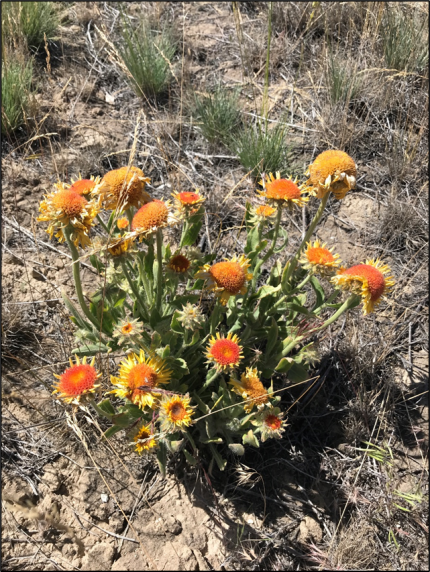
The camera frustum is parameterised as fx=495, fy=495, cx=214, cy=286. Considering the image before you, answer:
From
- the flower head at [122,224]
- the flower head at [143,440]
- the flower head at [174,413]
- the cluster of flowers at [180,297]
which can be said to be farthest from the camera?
the flower head at [122,224]

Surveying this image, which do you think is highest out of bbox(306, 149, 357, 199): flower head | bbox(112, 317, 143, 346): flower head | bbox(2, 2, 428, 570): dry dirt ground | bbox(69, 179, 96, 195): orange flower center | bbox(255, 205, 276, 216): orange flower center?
bbox(306, 149, 357, 199): flower head

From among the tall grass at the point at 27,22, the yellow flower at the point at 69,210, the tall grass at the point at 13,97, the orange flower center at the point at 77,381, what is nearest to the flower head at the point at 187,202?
the yellow flower at the point at 69,210

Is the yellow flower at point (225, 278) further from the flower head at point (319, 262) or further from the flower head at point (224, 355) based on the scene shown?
the flower head at point (319, 262)

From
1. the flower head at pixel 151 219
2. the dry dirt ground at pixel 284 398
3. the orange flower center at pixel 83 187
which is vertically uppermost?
the orange flower center at pixel 83 187

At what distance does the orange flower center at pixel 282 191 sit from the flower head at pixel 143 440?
1.16 metres

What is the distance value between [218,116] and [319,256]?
6.85 feet

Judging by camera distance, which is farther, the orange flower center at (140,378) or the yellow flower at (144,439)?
the yellow flower at (144,439)

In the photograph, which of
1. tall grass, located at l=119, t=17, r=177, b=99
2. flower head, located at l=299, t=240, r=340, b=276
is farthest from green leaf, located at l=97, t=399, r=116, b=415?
tall grass, located at l=119, t=17, r=177, b=99

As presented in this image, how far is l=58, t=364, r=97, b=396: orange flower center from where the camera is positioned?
6.42 feet

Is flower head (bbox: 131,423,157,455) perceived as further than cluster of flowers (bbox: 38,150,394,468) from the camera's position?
Yes

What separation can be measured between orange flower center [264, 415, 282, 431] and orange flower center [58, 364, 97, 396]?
0.79m

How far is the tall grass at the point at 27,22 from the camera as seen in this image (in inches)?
165

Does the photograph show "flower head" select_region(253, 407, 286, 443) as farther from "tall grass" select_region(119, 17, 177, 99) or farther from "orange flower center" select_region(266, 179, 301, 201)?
"tall grass" select_region(119, 17, 177, 99)

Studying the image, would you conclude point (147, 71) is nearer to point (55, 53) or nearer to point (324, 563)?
point (55, 53)
